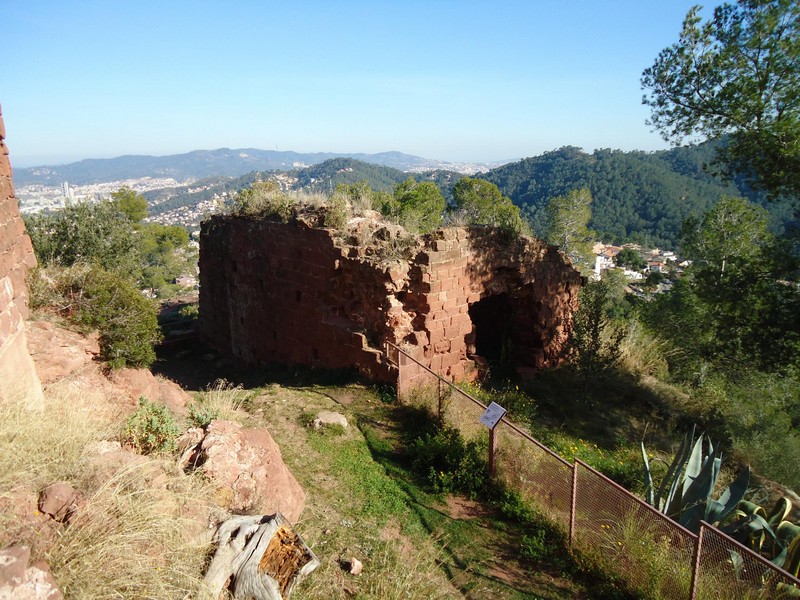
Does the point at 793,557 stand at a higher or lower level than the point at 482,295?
lower

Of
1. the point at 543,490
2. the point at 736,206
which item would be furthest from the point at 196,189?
Answer: the point at 543,490

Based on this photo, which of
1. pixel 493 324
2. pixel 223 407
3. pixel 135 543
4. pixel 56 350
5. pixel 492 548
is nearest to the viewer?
pixel 135 543

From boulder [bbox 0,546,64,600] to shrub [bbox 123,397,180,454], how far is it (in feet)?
6.92

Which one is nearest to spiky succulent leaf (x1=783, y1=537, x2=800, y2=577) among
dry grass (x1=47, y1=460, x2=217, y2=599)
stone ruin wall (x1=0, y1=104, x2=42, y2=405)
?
dry grass (x1=47, y1=460, x2=217, y2=599)

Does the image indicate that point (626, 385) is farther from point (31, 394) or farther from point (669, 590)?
point (31, 394)

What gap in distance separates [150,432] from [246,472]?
3.76ft

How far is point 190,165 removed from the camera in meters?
174

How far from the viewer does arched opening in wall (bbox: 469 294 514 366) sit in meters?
12.2

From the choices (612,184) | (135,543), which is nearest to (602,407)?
(135,543)

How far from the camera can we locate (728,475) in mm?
7289

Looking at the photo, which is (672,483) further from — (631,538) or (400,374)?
(400,374)

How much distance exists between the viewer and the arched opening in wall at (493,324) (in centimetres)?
1220

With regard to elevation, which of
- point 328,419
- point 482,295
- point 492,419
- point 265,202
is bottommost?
point 328,419

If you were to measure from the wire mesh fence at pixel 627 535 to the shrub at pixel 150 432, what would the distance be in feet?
12.4
